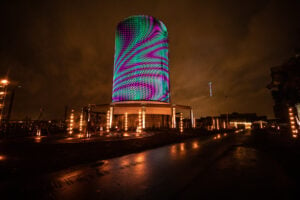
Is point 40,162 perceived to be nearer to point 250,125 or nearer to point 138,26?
point 138,26

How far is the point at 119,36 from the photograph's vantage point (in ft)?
203

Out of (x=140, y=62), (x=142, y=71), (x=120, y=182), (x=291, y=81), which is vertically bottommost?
(x=120, y=182)

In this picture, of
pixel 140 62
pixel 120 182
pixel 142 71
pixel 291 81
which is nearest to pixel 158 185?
pixel 120 182

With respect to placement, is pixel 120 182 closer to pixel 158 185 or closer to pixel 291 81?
pixel 158 185

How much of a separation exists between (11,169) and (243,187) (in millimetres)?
A: 7663

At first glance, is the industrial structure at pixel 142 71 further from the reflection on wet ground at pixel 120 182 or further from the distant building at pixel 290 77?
the reflection on wet ground at pixel 120 182

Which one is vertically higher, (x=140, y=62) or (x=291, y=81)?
(x=140, y=62)

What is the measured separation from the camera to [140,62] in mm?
55906

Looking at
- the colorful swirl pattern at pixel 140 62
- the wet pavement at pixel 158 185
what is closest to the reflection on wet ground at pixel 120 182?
the wet pavement at pixel 158 185

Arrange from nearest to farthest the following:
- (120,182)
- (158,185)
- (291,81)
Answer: (158,185) < (120,182) < (291,81)

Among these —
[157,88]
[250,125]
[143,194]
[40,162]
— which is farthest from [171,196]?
[250,125]

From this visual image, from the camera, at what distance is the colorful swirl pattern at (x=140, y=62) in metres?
54.3

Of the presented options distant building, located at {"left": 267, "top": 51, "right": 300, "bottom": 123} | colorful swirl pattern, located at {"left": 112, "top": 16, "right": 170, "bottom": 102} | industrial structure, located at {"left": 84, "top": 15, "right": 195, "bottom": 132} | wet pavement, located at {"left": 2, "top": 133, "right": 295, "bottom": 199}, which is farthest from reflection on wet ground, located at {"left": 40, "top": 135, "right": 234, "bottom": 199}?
colorful swirl pattern, located at {"left": 112, "top": 16, "right": 170, "bottom": 102}

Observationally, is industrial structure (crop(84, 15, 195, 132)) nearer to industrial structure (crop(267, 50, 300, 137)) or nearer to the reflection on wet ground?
industrial structure (crop(267, 50, 300, 137))
